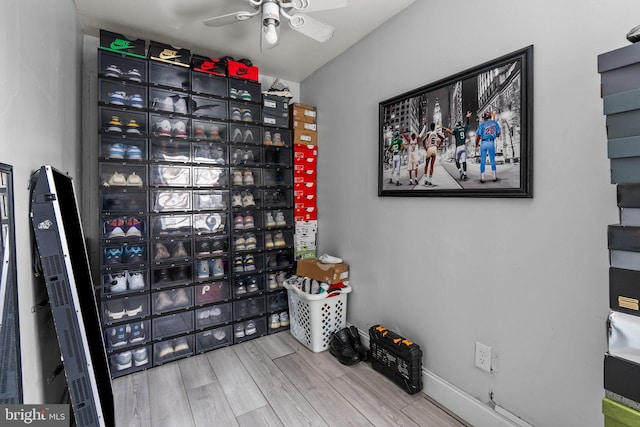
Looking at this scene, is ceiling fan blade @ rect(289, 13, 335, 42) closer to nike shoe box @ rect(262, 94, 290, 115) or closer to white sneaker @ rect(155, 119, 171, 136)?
nike shoe box @ rect(262, 94, 290, 115)

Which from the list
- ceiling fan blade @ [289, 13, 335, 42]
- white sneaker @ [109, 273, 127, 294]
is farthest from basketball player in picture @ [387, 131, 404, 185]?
white sneaker @ [109, 273, 127, 294]

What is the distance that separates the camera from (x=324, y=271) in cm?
241

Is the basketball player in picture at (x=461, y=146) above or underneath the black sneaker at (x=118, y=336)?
above

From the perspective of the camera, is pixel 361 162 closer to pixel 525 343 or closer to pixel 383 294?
pixel 383 294

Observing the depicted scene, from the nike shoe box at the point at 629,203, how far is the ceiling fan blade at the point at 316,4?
1.47m

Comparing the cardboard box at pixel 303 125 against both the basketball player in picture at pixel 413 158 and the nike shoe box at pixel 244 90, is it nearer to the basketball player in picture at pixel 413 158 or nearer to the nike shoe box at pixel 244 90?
the nike shoe box at pixel 244 90

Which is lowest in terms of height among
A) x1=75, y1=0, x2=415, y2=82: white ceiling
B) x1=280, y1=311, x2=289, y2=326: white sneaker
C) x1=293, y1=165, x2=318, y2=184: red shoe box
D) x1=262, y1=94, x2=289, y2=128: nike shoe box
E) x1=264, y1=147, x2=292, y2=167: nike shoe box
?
x1=280, y1=311, x2=289, y2=326: white sneaker

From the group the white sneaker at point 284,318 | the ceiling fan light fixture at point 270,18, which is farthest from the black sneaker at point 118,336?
the ceiling fan light fixture at point 270,18

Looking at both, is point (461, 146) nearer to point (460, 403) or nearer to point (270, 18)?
point (270, 18)

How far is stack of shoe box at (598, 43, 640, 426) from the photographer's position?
787mm

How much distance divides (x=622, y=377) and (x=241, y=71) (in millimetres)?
2800

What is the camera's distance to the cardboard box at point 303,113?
2802mm

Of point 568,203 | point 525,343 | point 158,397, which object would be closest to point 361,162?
point 568,203

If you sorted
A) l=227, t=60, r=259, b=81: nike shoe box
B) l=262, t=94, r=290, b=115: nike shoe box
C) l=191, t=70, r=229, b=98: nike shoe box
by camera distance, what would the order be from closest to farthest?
l=191, t=70, r=229, b=98: nike shoe box
l=227, t=60, r=259, b=81: nike shoe box
l=262, t=94, r=290, b=115: nike shoe box
